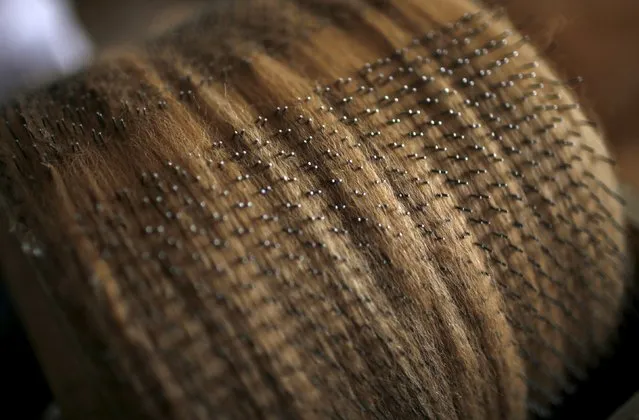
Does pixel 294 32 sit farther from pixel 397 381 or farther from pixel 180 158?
pixel 397 381

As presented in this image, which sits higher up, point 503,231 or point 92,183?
point 92,183

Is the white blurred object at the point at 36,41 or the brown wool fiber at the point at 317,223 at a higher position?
the white blurred object at the point at 36,41

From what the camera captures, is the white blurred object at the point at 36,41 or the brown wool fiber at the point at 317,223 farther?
the white blurred object at the point at 36,41

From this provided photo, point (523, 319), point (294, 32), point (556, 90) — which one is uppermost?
point (294, 32)

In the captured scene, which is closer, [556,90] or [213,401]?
[213,401]

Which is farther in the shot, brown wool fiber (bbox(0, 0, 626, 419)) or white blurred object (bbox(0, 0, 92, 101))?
white blurred object (bbox(0, 0, 92, 101))

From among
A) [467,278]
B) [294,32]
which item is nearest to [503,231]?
[467,278]
